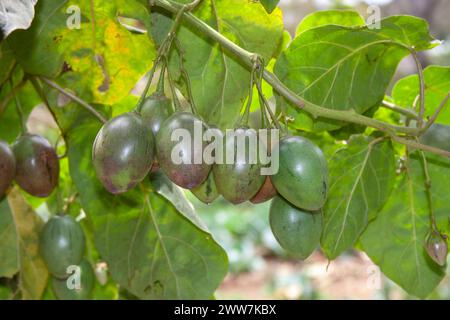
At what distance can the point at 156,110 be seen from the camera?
1.05 metres

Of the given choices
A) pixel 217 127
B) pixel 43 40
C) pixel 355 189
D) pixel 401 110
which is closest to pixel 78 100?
pixel 43 40

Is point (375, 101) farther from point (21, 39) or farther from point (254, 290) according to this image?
point (254, 290)

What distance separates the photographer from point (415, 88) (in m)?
1.57

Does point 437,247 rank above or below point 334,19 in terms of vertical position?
below

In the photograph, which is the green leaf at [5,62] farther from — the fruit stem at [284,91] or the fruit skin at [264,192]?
the fruit skin at [264,192]

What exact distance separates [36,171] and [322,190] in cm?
59

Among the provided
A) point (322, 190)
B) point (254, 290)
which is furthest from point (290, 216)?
point (254, 290)

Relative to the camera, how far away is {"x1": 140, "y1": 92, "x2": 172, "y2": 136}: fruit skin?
1044mm

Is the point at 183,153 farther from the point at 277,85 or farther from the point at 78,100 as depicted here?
the point at 78,100

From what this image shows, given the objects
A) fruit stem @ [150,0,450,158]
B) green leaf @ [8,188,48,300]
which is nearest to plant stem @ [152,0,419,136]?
fruit stem @ [150,0,450,158]

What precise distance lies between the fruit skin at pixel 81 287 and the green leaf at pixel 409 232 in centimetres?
64

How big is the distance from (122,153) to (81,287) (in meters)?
0.64

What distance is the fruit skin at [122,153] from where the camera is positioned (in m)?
0.96

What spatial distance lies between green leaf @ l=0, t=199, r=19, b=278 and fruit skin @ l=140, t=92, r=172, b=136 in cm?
63
